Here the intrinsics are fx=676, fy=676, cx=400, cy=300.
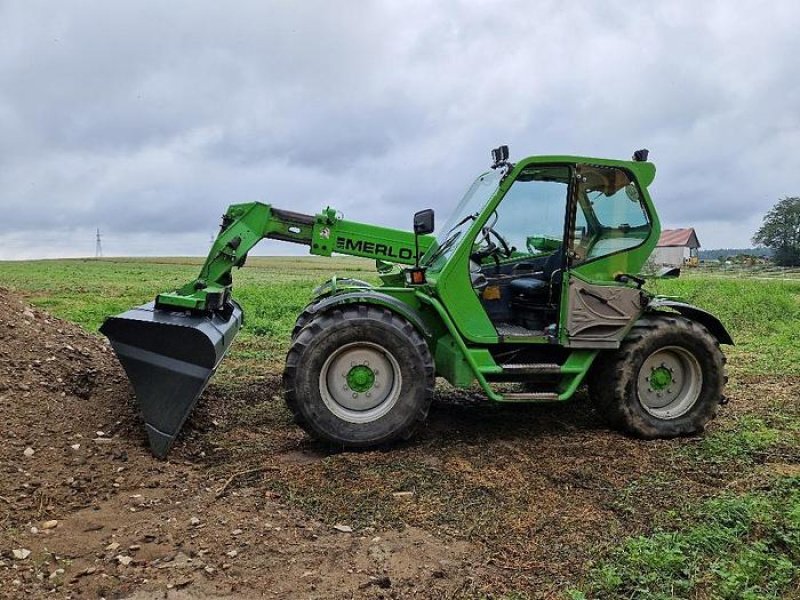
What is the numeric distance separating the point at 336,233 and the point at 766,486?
4.28 metres

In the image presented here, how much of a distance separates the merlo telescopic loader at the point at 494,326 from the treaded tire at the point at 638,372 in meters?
0.01

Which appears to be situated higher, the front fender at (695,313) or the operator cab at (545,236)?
the operator cab at (545,236)

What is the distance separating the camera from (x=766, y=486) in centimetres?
469

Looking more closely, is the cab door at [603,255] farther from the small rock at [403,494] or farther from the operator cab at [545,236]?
the small rock at [403,494]

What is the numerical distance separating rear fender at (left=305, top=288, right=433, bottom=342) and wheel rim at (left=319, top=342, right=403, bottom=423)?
352mm

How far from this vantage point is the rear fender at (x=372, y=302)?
5516 millimetres

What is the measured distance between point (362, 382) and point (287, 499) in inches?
52.7

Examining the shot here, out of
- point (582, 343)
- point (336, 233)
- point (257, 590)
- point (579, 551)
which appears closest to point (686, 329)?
point (582, 343)

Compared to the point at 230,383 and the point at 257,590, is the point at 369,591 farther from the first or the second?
the point at 230,383

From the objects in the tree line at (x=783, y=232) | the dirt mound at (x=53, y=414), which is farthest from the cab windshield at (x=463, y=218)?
the tree line at (x=783, y=232)

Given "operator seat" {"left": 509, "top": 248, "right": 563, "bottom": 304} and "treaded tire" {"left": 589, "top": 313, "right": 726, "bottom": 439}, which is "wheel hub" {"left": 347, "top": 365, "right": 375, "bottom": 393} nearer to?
"operator seat" {"left": 509, "top": 248, "right": 563, "bottom": 304}

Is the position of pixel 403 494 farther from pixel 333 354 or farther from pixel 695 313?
pixel 695 313

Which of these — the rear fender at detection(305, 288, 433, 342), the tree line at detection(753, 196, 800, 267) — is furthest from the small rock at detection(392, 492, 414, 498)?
the tree line at detection(753, 196, 800, 267)

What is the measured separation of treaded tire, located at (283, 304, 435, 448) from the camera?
5387mm
